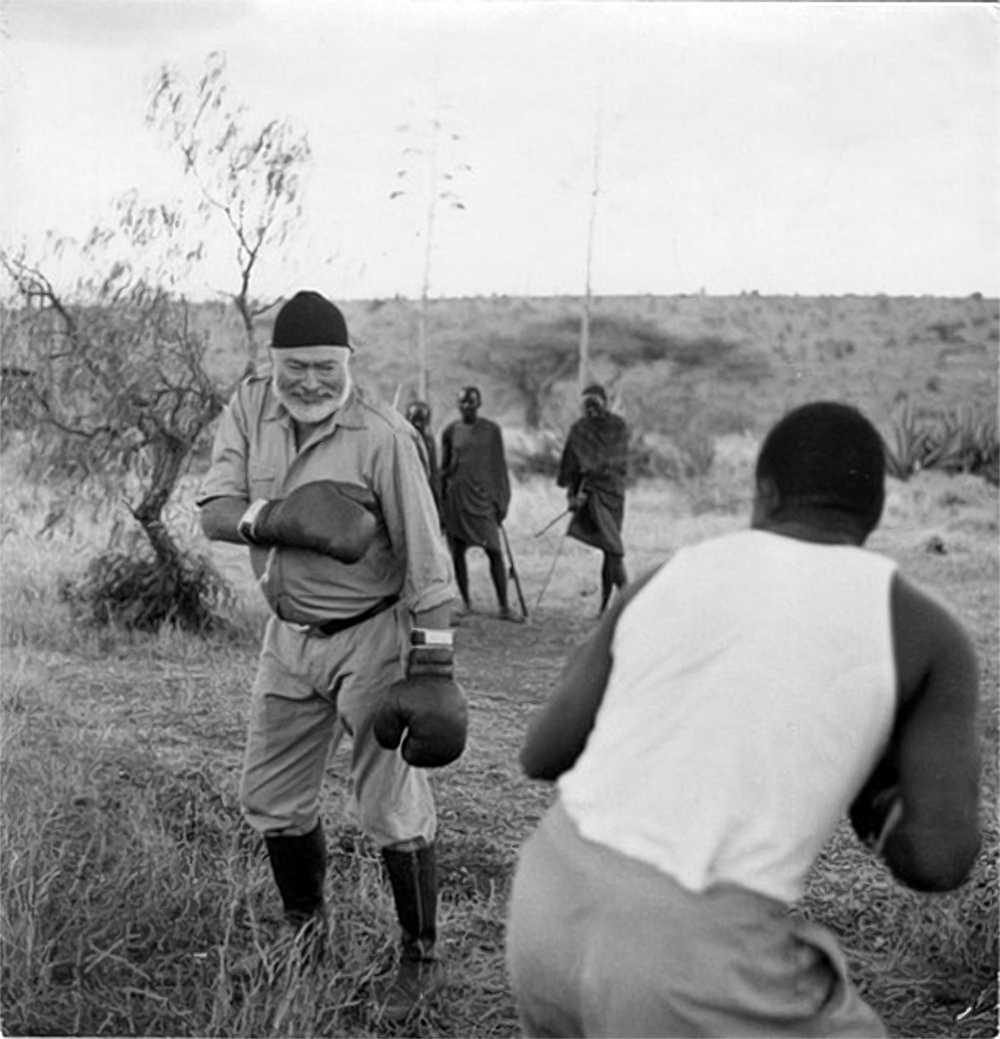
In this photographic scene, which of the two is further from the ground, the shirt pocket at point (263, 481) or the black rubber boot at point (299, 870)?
the shirt pocket at point (263, 481)

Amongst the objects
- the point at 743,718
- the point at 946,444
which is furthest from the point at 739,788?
the point at 946,444

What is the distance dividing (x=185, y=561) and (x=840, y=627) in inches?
106

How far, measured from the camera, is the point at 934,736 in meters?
2.02

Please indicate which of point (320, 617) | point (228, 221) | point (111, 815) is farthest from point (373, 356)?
point (111, 815)

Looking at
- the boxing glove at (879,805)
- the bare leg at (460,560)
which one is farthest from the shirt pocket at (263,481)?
the boxing glove at (879,805)

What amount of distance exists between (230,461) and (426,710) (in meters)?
0.77

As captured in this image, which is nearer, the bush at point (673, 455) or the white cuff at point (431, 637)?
the white cuff at point (431, 637)

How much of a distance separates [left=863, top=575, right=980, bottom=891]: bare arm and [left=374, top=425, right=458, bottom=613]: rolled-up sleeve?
157 centimetres

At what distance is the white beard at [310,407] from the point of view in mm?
3559

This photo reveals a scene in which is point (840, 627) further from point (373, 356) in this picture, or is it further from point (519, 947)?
point (373, 356)

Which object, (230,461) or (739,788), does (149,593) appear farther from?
(739,788)

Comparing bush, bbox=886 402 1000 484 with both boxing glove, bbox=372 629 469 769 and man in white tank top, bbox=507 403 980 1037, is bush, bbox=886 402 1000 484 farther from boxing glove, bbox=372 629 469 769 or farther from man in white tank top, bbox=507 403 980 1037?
man in white tank top, bbox=507 403 980 1037

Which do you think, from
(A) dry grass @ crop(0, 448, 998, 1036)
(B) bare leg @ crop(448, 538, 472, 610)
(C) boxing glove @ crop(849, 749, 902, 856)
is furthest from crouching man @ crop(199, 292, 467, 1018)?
(C) boxing glove @ crop(849, 749, 902, 856)

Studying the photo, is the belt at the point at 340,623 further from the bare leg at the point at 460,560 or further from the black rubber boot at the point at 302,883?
the bare leg at the point at 460,560
